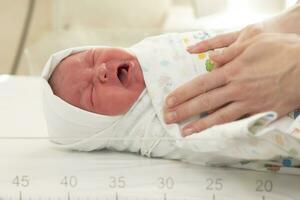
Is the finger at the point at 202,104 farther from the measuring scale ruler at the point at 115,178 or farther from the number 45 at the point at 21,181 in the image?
the number 45 at the point at 21,181

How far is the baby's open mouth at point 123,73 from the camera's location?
969 mm

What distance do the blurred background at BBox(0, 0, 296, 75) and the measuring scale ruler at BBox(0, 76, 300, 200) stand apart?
59 centimetres

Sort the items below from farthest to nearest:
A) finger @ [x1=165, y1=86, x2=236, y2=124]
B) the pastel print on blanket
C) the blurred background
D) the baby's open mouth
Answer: the blurred background < the baby's open mouth < finger @ [x1=165, y1=86, x2=236, y2=124] < the pastel print on blanket

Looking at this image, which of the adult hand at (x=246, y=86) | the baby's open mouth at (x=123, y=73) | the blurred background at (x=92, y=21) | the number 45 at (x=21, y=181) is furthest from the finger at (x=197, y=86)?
the blurred background at (x=92, y=21)

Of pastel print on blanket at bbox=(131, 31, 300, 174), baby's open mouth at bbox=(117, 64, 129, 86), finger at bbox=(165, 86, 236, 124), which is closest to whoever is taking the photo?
pastel print on blanket at bbox=(131, 31, 300, 174)

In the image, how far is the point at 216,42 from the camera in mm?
963

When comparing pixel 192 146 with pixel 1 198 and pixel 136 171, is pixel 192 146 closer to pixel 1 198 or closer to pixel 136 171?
pixel 136 171

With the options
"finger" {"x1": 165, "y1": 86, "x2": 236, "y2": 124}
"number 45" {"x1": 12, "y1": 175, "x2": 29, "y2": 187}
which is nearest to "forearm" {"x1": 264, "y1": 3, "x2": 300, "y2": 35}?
"finger" {"x1": 165, "y1": 86, "x2": 236, "y2": 124}

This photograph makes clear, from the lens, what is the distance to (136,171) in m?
0.88

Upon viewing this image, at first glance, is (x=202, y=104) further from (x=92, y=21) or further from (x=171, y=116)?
(x=92, y=21)

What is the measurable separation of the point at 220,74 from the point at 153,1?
771 mm

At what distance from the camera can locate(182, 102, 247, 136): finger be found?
2.81 feet

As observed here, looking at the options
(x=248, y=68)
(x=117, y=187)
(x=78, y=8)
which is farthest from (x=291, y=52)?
(x=78, y=8)

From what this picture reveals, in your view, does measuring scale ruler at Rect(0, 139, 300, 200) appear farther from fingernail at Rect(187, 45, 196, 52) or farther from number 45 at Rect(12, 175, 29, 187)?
fingernail at Rect(187, 45, 196, 52)
